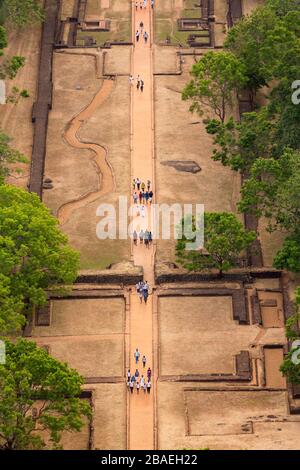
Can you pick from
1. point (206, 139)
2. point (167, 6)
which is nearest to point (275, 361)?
point (206, 139)

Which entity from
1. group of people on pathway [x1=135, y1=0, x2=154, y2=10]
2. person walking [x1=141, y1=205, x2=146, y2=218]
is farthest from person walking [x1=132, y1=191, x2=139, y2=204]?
group of people on pathway [x1=135, y1=0, x2=154, y2=10]

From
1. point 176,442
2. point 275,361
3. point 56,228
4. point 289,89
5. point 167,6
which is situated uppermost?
point 167,6

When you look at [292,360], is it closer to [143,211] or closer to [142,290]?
[142,290]

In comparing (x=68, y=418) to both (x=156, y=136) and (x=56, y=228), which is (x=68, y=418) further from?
(x=156, y=136)

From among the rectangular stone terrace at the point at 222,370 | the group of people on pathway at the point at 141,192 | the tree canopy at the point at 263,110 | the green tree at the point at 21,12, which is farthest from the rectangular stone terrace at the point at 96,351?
the green tree at the point at 21,12

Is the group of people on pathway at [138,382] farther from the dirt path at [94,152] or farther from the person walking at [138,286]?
the dirt path at [94,152]

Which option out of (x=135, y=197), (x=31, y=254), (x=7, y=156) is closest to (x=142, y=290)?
(x=31, y=254)
